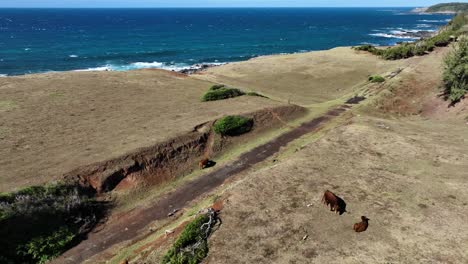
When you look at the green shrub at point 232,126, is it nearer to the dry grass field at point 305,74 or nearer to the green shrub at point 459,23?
the dry grass field at point 305,74

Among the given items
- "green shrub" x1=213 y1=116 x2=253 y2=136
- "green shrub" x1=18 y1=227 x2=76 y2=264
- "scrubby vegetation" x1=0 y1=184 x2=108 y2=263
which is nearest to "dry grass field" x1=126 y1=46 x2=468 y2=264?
"green shrub" x1=213 y1=116 x2=253 y2=136

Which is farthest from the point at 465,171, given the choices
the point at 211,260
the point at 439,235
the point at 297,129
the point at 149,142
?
the point at 149,142

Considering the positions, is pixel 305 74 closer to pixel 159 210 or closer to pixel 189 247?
pixel 159 210

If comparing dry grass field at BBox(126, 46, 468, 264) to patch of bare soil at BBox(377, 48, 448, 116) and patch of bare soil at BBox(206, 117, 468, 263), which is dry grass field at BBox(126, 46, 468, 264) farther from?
patch of bare soil at BBox(377, 48, 448, 116)

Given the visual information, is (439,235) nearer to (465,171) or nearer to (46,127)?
(465,171)

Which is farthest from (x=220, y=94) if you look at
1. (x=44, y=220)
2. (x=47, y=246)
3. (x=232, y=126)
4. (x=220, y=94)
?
(x=47, y=246)
